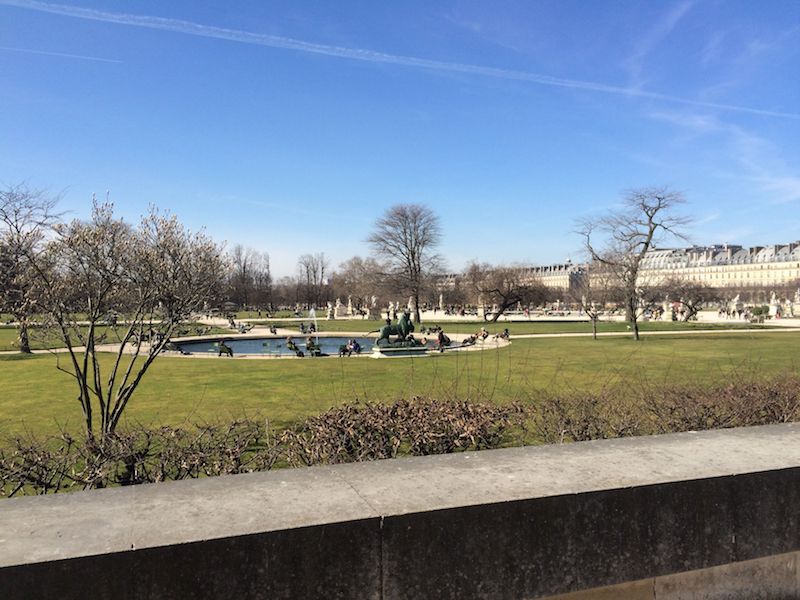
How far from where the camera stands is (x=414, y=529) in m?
2.12

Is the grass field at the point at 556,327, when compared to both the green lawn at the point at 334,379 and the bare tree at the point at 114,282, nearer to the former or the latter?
the green lawn at the point at 334,379

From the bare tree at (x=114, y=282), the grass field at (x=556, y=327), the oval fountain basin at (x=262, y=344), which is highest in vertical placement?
the bare tree at (x=114, y=282)

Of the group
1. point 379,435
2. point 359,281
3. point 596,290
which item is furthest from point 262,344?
point 596,290

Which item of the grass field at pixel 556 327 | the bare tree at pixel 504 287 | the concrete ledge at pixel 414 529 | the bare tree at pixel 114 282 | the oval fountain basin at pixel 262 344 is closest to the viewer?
the concrete ledge at pixel 414 529

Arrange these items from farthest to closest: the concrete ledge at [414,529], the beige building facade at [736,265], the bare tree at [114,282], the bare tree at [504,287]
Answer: the beige building facade at [736,265], the bare tree at [504,287], the bare tree at [114,282], the concrete ledge at [414,529]

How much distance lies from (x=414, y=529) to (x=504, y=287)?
2499 inches

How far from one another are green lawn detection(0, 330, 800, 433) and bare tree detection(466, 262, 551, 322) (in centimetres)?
3424

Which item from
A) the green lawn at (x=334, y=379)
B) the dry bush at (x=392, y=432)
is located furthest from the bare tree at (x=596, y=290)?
the dry bush at (x=392, y=432)

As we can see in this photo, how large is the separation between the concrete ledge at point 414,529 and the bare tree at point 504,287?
58003 mm

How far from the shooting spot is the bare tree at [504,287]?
2470 inches

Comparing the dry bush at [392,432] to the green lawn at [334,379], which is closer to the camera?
the dry bush at [392,432]

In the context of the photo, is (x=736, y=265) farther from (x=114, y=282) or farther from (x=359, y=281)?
(x=114, y=282)

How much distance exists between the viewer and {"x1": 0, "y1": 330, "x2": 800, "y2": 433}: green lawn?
40.6 feet

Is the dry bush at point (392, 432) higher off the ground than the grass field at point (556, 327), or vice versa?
the dry bush at point (392, 432)
